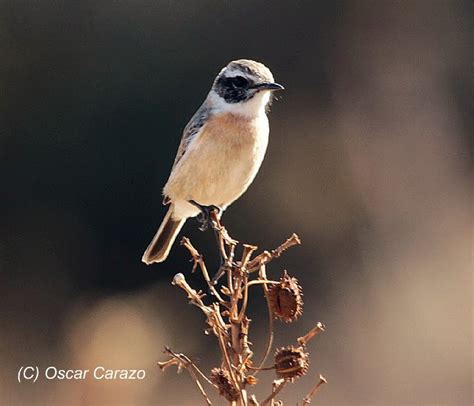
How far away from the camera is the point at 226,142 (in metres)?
3.61

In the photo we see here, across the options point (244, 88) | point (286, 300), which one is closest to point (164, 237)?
point (244, 88)

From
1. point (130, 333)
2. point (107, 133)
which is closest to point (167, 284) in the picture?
point (107, 133)

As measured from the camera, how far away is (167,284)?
8.12 m

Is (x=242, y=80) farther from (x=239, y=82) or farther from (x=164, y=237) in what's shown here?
(x=164, y=237)

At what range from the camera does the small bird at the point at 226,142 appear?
11.7 feet

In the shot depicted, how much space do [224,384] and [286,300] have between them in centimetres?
23

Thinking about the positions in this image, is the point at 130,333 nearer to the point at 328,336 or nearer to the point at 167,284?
the point at 328,336

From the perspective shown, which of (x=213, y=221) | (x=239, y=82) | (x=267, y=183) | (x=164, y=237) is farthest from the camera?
(x=267, y=183)

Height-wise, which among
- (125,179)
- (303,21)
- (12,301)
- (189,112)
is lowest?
→ (12,301)

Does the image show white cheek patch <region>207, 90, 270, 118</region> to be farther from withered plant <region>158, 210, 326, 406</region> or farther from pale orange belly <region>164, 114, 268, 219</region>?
withered plant <region>158, 210, 326, 406</region>

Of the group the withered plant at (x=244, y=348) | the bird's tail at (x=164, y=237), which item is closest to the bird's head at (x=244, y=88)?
the bird's tail at (x=164, y=237)

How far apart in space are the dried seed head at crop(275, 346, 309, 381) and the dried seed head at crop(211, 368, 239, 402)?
0.10 m

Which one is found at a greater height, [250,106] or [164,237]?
[250,106]

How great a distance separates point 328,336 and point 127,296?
163cm
